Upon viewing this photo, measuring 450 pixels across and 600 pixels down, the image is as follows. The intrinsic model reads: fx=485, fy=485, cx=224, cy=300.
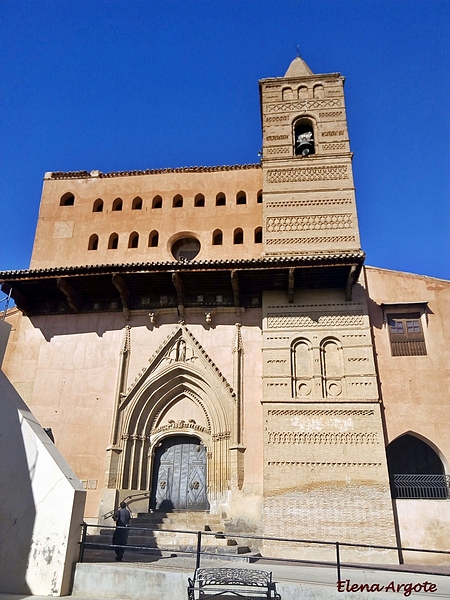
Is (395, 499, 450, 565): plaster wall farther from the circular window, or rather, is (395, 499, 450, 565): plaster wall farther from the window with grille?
the circular window

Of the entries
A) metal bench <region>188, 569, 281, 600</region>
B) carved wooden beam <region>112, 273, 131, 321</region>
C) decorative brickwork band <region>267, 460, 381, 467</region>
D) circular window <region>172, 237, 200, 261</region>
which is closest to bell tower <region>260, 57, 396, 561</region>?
decorative brickwork band <region>267, 460, 381, 467</region>

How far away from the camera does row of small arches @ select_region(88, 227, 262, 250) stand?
15.2m

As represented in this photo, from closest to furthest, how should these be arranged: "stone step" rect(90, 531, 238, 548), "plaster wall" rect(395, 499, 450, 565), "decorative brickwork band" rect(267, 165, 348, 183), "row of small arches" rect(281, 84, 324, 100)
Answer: "stone step" rect(90, 531, 238, 548), "plaster wall" rect(395, 499, 450, 565), "decorative brickwork band" rect(267, 165, 348, 183), "row of small arches" rect(281, 84, 324, 100)

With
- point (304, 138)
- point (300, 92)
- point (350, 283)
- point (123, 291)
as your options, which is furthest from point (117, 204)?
point (350, 283)

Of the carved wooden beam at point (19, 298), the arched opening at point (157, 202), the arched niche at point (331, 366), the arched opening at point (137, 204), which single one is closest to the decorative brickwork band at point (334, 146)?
the arched opening at point (157, 202)

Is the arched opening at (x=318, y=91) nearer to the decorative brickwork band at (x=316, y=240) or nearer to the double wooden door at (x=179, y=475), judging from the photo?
the decorative brickwork band at (x=316, y=240)

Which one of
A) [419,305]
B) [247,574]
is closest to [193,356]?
[419,305]

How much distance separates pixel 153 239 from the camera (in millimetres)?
15641

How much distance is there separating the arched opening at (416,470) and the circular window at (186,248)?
317 inches

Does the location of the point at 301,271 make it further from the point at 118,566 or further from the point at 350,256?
the point at 118,566

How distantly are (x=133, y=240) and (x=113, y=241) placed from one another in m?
0.65

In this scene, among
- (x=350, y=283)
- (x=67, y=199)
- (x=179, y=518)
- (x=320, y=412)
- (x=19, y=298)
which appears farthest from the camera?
(x=67, y=199)

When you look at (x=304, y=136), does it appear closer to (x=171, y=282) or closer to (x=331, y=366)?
(x=171, y=282)

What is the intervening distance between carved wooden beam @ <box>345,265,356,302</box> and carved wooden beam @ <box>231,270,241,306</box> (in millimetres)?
2848
